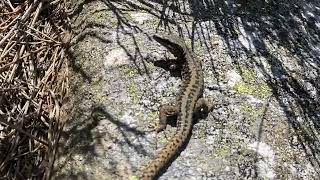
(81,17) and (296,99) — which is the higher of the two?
(81,17)

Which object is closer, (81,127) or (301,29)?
(81,127)

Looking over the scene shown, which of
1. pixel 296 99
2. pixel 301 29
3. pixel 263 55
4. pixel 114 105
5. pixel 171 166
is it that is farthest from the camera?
pixel 301 29

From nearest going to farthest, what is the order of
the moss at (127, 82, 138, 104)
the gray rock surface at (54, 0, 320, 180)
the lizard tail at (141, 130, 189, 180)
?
the lizard tail at (141, 130, 189, 180) → the gray rock surface at (54, 0, 320, 180) → the moss at (127, 82, 138, 104)

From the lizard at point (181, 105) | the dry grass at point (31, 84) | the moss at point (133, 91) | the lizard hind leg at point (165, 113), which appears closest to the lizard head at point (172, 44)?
the lizard at point (181, 105)

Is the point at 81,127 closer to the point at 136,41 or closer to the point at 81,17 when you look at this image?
the point at 136,41

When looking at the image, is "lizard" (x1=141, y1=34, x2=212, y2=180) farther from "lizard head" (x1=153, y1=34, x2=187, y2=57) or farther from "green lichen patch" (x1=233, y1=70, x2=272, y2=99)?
"green lichen patch" (x1=233, y1=70, x2=272, y2=99)

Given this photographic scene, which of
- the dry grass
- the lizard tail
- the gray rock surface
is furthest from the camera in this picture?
the dry grass

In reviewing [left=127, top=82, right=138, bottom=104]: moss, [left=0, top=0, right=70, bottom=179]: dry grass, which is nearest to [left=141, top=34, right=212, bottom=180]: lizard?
[left=127, top=82, right=138, bottom=104]: moss

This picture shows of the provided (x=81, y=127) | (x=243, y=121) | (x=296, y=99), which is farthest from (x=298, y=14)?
(x=81, y=127)
